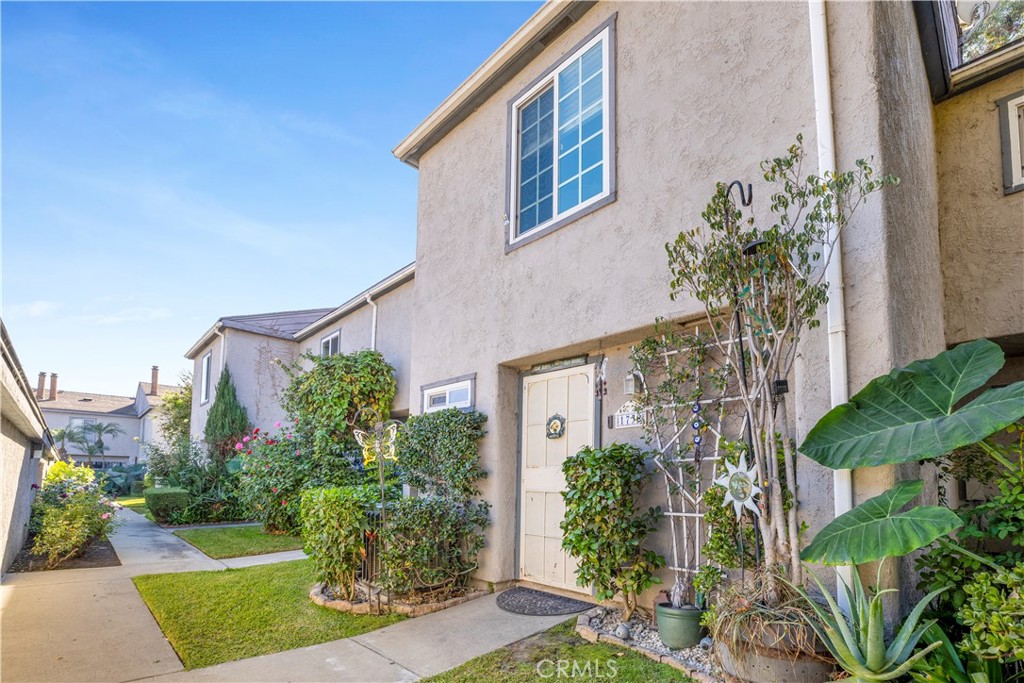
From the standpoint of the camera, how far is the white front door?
6293mm

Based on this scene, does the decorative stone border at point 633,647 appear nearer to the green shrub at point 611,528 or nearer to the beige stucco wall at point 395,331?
the green shrub at point 611,528

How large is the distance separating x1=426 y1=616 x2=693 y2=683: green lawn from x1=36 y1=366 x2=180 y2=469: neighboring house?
114 feet

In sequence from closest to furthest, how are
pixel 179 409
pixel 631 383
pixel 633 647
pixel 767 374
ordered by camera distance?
pixel 767 374
pixel 633 647
pixel 631 383
pixel 179 409

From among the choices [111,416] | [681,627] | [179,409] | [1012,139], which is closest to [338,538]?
[681,627]

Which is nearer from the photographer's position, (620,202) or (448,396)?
(620,202)

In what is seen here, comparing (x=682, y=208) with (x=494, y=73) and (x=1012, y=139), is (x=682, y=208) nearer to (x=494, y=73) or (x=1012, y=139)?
(x=1012, y=139)

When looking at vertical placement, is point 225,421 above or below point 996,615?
above

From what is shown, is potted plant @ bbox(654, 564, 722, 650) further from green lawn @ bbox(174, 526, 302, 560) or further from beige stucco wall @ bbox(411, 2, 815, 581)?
green lawn @ bbox(174, 526, 302, 560)

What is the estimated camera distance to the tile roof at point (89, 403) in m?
37.9

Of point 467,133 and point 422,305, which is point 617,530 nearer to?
point 422,305

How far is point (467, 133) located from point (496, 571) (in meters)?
5.69

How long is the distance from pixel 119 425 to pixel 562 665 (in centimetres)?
4096

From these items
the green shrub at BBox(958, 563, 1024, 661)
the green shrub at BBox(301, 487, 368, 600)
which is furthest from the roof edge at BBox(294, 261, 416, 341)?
the green shrub at BBox(958, 563, 1024, 661)

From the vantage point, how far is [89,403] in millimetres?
40719
